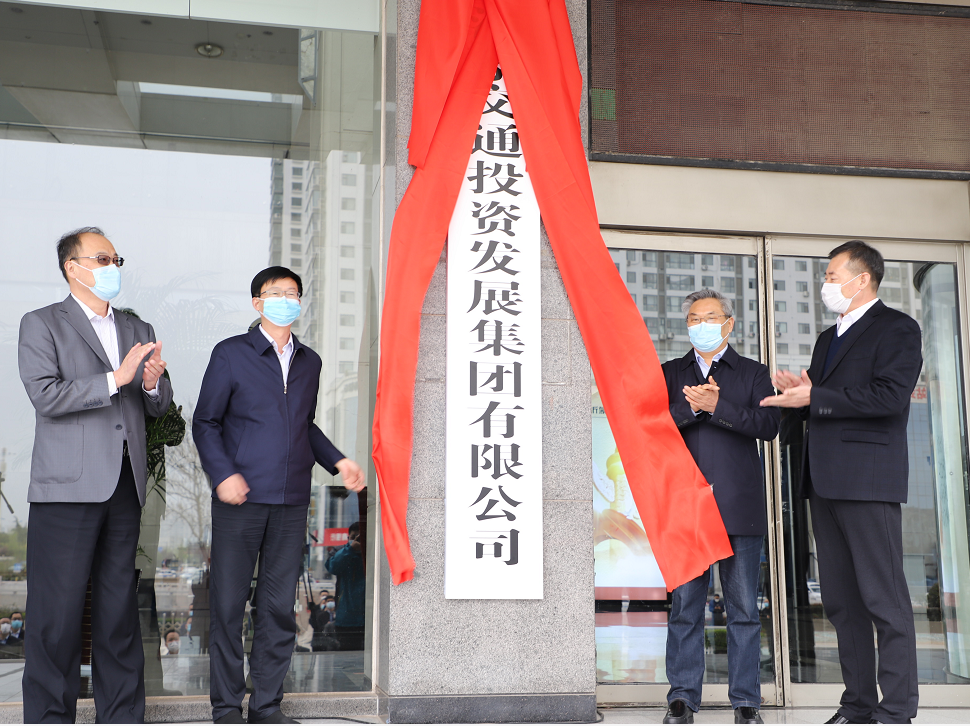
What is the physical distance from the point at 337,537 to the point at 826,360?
2.11m

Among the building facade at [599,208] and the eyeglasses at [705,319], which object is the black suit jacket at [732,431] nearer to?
the eyeglasses at [705,319]

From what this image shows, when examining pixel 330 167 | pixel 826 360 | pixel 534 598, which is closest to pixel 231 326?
pixel 330 167

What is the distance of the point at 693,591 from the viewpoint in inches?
Result: 128

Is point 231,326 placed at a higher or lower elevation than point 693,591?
higher

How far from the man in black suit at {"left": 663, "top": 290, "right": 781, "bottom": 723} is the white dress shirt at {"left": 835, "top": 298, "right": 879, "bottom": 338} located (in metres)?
0.33

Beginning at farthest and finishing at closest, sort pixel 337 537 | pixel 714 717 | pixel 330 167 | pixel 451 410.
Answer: pixel 330 167 → pixel 337 537 → pixel 714 717 → pixel 451 410

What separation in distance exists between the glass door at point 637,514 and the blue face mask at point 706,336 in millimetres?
633

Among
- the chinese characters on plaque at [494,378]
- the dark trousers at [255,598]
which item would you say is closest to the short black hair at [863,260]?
the chinese characters on plaque at [494,378]

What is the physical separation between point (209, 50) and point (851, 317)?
119 inches

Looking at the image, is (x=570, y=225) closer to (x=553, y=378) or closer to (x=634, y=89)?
(x=553, y=378)

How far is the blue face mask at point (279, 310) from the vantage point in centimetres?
328

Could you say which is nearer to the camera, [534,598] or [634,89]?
[534,598]

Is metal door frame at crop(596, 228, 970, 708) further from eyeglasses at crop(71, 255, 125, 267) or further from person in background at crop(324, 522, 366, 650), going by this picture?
eyeglasses at crop(71, 255, 125, 267)

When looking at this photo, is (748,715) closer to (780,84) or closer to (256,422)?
(256,422)
